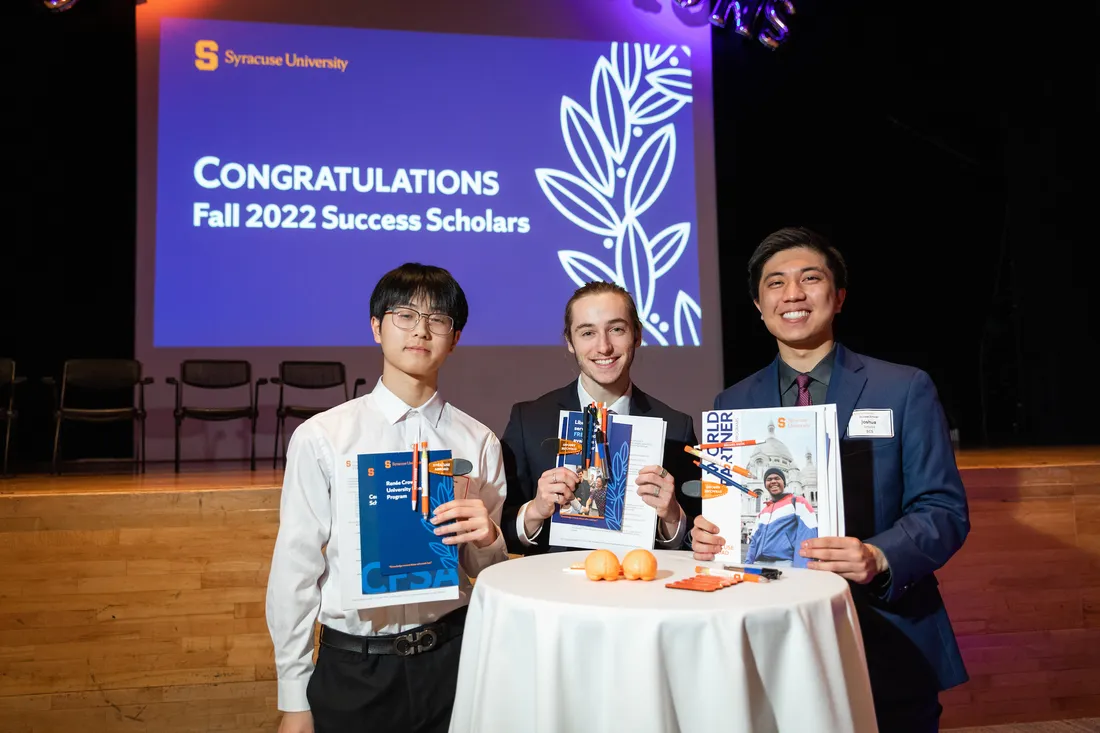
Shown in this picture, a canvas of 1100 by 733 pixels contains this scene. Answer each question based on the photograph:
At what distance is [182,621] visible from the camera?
10.0 feet

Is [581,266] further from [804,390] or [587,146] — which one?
[804,390]

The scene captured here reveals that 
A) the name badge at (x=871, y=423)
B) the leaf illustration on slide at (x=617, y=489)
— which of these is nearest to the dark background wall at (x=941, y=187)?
the name badge at (x=871, y=423)

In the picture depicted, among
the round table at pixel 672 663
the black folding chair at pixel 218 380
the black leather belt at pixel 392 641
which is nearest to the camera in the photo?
the round table at pixel 672 663

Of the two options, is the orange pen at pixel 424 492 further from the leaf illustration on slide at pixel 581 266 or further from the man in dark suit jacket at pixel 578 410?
the leaf illustration on slide at pixel 581 266

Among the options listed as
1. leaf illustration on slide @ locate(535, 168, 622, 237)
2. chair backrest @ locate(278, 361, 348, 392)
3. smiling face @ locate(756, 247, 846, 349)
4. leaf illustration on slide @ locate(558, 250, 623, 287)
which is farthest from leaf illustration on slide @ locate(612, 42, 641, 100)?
smiling face @ locate(756, 247, 846, 349)

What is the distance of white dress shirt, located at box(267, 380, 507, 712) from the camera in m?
1.66

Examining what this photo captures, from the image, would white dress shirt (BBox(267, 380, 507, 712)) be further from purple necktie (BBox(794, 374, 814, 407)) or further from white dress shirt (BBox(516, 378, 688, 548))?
purple necktie (BBox(794, 374, 814, 407))

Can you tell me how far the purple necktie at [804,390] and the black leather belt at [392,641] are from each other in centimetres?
99

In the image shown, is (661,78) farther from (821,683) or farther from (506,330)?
(821,683)

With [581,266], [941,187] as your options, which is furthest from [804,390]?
[941,187]

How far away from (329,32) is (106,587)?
15.3 ft

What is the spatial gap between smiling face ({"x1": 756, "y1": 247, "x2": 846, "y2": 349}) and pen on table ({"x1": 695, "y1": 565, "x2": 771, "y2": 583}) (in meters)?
0.58

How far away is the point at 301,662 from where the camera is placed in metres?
1.67

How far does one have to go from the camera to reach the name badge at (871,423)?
69.6 inches
